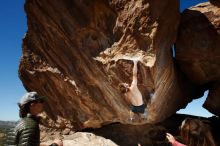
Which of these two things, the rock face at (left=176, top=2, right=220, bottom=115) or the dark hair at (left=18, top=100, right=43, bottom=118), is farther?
the rock face at (left=176, top=2, right=220, bottom=115)

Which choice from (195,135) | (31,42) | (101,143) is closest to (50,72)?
(31,42)

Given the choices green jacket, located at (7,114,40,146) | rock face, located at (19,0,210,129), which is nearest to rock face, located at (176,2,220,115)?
rock face, located at (19,0,210,129)

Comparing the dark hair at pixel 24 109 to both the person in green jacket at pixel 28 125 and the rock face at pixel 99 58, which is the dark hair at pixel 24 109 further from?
the rock face at pixel 99 58

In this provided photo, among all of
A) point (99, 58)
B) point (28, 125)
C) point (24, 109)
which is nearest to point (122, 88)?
point (99, 58)

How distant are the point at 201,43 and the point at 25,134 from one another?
9.20 m

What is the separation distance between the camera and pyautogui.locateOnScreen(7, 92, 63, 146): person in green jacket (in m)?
4.02

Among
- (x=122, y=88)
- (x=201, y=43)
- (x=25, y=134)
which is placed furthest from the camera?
(x=201, y=43)

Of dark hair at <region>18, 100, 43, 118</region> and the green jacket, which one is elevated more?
dark hair at <region>18, 100, 43, 118</region>

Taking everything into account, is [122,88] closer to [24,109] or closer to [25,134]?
[24,109]

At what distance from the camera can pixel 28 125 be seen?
4.09 metres

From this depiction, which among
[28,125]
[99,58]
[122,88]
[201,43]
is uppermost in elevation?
[201,43]

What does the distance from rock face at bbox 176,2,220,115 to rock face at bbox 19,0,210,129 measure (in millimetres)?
777

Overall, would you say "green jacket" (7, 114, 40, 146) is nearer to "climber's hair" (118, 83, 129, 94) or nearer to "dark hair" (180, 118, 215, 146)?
"climber's hair" (118, 83, 129, 94)

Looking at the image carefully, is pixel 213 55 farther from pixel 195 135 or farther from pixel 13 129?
pixel 13 129
